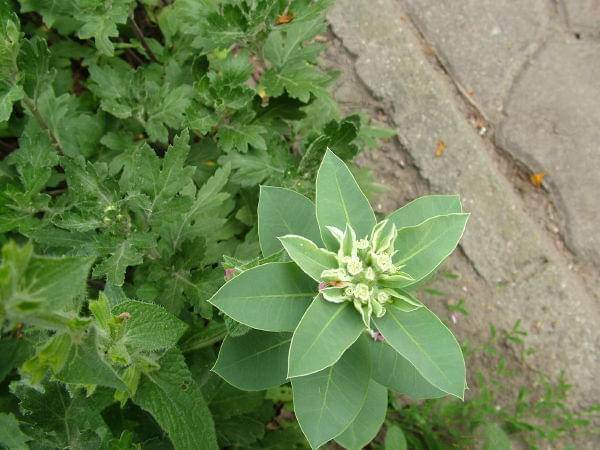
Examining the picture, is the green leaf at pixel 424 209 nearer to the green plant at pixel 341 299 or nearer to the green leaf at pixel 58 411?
the green plant at pixel 341 299

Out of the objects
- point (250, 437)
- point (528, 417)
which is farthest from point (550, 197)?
point (250, 437)

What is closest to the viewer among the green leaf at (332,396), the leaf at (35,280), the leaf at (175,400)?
the leaf at (35,280)

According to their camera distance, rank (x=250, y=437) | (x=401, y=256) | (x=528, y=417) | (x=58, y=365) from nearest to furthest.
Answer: (x=58, y=365) < (x=401, y=256) < (x=250, y=437) < (x=528, y=417)

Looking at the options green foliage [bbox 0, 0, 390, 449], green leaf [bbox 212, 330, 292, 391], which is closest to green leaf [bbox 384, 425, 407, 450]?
green foliage [bbox 0, 0, 390, 449]

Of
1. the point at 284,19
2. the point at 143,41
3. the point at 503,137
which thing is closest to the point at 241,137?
the point at 284,19

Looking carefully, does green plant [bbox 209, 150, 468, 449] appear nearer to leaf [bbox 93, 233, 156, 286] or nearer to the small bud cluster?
the small bud cluster

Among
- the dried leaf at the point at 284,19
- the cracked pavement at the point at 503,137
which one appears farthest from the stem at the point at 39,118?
the cracked pavement at the point at 503,137

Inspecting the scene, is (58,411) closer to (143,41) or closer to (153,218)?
(153,218)

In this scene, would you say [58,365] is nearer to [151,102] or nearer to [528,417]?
[151,102]
